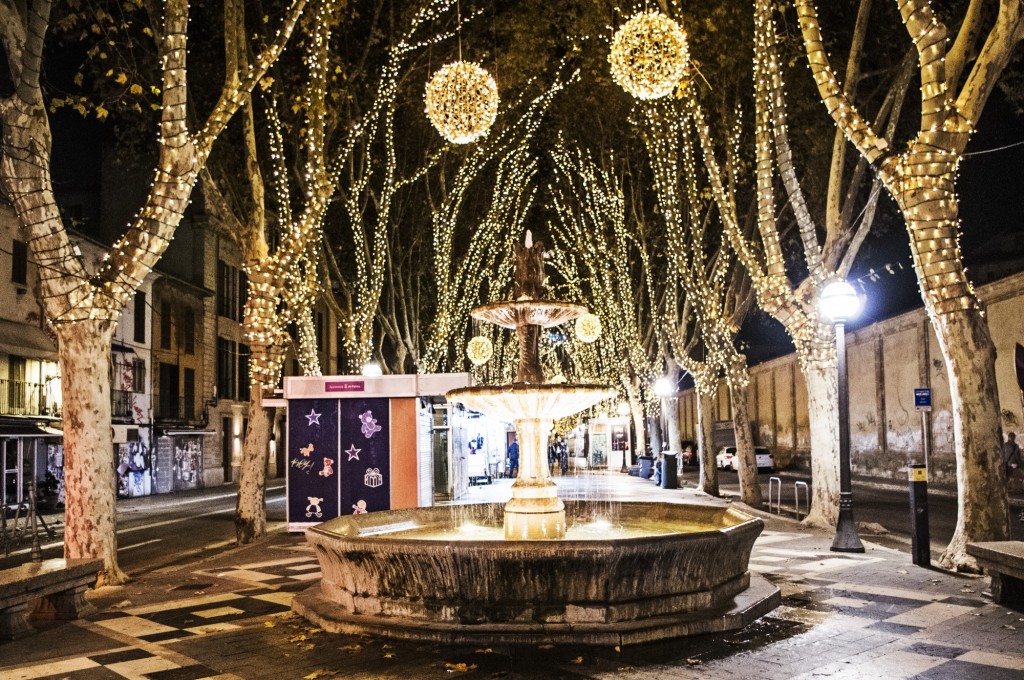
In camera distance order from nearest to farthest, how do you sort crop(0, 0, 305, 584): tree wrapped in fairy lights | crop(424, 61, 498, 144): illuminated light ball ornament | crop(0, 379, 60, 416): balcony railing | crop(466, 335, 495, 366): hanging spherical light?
crop(0, 0, 305, 584): tree wrapped in fairy lights
crop(424, 61, 498, 144): illuminated light ball ornament
crop(0, 379, 60, 416): balcony railing
crop(466, 335, 495, 366): hanging spherical light

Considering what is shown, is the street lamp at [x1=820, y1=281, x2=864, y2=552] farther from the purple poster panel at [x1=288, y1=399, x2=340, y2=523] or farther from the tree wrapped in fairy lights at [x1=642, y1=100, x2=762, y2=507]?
the purple poster panel at [x1=288, y1=399, x2=340, y2=523]

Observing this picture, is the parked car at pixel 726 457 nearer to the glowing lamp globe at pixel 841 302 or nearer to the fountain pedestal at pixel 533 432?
the glowing lamp globe at pixel 841 302

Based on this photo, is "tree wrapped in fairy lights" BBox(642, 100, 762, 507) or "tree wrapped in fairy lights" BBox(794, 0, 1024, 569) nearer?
"tree wrapped in fairy lights" BBox(794, 0, 1024, 569)

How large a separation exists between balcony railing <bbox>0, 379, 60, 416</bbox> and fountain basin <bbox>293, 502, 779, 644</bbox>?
21.8 meters

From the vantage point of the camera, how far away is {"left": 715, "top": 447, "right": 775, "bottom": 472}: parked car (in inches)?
1556

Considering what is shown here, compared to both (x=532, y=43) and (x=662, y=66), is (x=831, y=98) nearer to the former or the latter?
(x=662, y=66)

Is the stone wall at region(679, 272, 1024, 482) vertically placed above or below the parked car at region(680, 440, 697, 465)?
above

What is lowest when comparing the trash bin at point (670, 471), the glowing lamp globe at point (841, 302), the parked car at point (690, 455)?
the parked car at point (690, 455)

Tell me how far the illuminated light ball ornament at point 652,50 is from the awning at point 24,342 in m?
21.3

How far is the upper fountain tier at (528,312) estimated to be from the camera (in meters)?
9.84

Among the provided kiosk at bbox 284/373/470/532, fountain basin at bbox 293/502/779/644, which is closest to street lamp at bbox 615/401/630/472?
kiosk at bbox 284/373/470/532

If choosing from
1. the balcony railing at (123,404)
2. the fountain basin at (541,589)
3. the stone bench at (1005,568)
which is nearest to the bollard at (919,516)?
the stone bench at (1005,568)

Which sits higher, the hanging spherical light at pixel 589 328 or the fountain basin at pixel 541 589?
the hanging spherical light at pixel 589 328

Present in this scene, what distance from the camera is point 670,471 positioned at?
2712 cm
